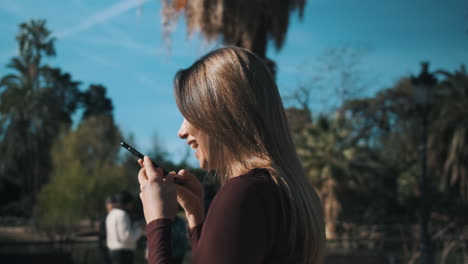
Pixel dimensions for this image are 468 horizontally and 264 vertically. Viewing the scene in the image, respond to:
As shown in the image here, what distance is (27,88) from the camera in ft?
128

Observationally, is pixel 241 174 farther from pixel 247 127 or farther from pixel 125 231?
pixel 125 231

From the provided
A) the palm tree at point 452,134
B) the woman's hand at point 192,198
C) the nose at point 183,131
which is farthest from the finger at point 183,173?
the palm tree at point 452,134

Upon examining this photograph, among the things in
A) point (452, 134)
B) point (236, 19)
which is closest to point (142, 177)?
point (236, 19)

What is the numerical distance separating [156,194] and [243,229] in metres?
0.24

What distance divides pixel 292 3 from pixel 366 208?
53.6ft

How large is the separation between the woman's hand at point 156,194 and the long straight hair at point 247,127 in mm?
113

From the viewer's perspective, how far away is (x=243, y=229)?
94 centimetres

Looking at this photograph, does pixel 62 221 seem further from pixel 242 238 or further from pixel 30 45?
pixel 242 238

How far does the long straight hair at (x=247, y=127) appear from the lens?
1.08m

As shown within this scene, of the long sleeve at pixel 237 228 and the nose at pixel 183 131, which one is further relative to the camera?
the nose at pixel 183 131

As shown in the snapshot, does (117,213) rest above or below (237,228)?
below

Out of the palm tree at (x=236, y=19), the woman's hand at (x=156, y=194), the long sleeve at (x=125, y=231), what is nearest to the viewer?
the woman's hand at (x=156, y=194)

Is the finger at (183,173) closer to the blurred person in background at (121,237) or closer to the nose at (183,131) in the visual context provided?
the nose at (183,131)

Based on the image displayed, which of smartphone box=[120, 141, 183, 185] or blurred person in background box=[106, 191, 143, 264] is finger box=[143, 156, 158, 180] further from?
blurred person in background box=[106, 191, 143, 264]
